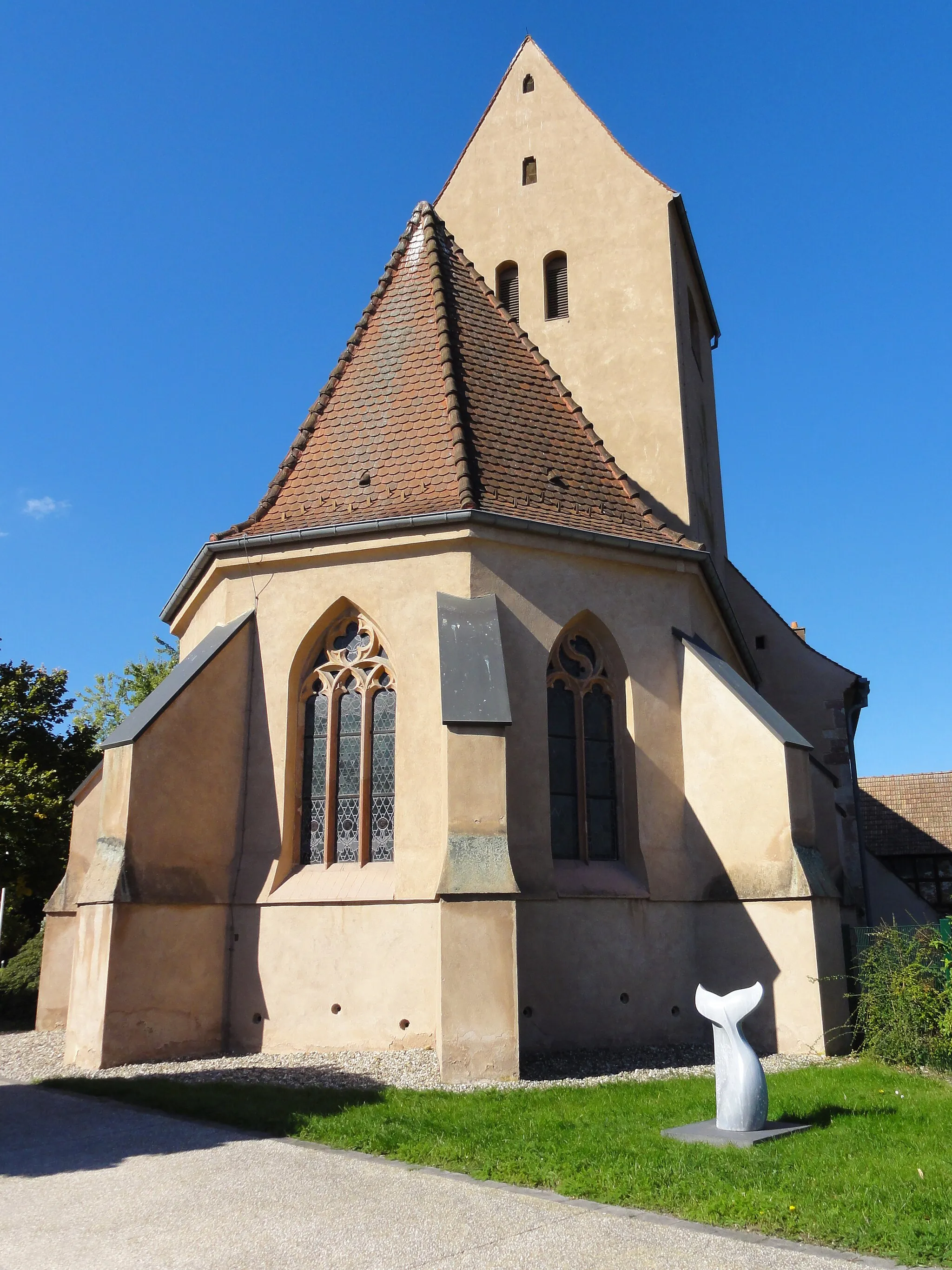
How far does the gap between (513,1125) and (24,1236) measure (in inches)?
131

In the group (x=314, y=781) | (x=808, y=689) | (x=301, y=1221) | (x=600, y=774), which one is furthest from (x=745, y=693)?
(x=301, y=1221)

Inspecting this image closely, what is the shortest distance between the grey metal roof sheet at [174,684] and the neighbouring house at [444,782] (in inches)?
2.1

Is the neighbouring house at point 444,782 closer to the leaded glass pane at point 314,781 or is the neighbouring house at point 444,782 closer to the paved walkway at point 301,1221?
the leaded glass pane at point 314,781

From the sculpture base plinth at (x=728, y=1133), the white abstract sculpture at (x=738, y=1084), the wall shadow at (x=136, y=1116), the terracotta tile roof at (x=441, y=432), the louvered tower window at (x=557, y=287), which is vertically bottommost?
the wall shadow at (x=136, y=1116)

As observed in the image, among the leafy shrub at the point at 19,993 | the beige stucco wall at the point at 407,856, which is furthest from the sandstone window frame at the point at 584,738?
the leafy shrub at the point at 19,993

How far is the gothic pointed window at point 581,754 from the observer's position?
40.4ft

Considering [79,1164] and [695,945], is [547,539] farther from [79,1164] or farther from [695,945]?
[79,1164]

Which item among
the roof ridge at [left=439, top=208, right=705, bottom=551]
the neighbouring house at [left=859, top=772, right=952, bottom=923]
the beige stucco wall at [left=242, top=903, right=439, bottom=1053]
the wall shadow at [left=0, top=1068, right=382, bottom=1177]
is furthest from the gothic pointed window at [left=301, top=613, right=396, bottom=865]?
the neighbouring house at [left=859, top=772, right=952, bottom=923]

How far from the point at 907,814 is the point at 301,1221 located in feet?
101

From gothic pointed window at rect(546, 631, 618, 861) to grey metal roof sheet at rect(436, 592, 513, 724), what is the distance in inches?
51.2

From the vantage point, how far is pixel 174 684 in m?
12.3

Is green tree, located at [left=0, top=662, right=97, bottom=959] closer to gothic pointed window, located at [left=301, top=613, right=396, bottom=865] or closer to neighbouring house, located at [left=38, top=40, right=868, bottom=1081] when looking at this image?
neighbouring house, located at [left=38, top=40, right=868, bottom=1081]

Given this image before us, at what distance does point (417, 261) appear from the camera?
1588cm

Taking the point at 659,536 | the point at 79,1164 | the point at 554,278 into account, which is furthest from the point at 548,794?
the point at 554,278
